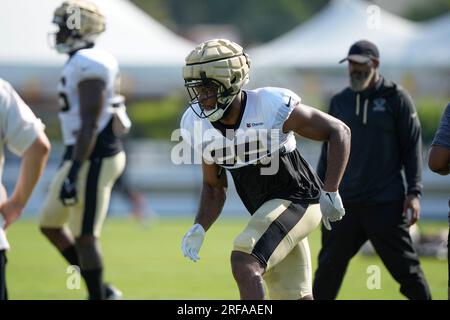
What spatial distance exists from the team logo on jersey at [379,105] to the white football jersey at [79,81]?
2015 mm

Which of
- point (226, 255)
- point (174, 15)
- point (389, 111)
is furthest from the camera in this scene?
point (174, 15)

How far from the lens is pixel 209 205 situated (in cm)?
573

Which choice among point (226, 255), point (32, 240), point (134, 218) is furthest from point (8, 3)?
point (226, 255)

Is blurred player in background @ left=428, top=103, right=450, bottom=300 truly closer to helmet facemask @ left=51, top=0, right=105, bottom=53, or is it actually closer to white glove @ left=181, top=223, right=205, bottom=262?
white glove @ left=181, top=223, right=205, bottom=262

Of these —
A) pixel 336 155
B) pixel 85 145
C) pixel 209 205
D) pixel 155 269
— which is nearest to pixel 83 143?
pixel 85 145

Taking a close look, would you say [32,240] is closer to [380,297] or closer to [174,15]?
[380,297]

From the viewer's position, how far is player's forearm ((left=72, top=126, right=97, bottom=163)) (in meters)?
7.38

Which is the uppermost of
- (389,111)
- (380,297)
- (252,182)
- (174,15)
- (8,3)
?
(174,15)

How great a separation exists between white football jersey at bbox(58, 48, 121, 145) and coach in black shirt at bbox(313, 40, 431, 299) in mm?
1747

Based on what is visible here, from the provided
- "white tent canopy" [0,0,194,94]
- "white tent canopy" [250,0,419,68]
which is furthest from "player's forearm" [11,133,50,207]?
"white tent canopy" [250,0,419,68]

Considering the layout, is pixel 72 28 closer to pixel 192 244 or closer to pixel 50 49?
pixel 192 244

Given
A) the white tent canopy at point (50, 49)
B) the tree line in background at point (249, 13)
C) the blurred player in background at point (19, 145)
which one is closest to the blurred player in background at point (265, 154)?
the blurred player in background at point (19, 145)
